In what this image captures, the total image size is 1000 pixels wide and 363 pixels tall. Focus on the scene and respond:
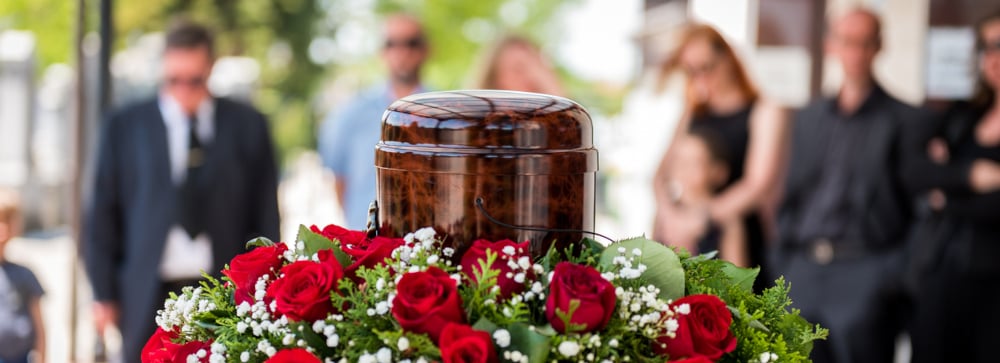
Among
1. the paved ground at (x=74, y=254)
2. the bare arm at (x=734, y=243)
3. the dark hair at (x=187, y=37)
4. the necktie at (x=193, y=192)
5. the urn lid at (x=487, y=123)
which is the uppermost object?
the urn lid at (x=487, y=123)

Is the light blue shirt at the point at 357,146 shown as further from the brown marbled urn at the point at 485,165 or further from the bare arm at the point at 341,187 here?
the brown marbled urn at the point at 485,165

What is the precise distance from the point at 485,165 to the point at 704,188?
14.2 feet

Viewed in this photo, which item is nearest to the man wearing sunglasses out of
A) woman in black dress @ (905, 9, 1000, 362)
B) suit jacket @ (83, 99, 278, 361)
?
suit jacket @ (83, 99, 278, 361)

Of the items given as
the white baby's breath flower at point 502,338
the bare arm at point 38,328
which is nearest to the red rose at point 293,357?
the white baby's breath flower at point 502,338

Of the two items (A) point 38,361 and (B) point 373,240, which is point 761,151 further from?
(B) point 373,240

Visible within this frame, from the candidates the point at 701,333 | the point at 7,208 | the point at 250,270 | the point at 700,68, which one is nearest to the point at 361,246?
the point at 250,270

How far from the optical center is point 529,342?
4.14ft

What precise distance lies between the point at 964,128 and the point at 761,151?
944 millimetres

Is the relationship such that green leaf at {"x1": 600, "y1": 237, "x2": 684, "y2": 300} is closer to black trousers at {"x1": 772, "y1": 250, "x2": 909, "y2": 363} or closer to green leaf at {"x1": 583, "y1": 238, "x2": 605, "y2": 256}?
green leaf at {"x1": 583, "y1": 238, "x2": 605, "y2": 256}

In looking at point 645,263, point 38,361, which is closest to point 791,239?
point 38,361

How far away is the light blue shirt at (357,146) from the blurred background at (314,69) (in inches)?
27.7

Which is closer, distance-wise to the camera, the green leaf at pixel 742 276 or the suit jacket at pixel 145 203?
the green leaf at pixel 742 276

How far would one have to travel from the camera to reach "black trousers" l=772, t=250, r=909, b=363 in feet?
16.9

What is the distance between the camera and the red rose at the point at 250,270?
1483 mm
